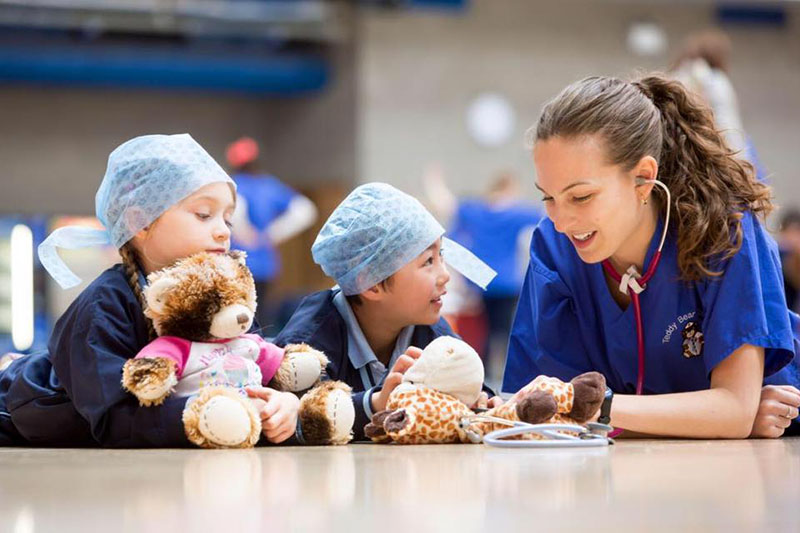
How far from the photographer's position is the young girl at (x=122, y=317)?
209cm

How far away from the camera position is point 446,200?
30.6 ft

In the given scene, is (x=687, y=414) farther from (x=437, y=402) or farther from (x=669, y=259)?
(x=437, y=402)

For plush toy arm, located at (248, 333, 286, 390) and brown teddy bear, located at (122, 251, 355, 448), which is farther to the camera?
plush toy arm, located at (248, 333, 286, 390)

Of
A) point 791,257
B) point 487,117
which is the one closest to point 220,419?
point 791,257

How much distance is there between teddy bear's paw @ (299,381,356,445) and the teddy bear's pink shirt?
0.11m

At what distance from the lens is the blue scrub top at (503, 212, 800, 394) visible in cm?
217

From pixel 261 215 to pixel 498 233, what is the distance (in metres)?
1.66

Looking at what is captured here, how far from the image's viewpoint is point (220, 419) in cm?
203

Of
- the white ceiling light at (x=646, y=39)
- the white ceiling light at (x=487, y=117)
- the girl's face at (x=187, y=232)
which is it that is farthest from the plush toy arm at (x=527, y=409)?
the white ceiling light at (x=646, y=39)

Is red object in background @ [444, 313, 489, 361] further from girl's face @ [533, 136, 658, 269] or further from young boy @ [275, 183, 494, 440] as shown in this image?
girl's face @ [533, 136, 658, 269]

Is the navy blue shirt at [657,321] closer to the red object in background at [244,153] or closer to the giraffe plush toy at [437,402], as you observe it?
the giraffe plush toy at [437,402]

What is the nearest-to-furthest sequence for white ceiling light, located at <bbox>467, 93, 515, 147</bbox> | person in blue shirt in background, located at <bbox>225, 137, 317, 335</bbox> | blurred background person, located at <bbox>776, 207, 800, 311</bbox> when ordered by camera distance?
blurred background person, located at <bbox>776, 207, 800, 311</bbox> < person in blue shirt in background, located at <bbox>225, 137, 317, 335</bbox> < white ceiling light, located at <bbox>467, 93, 515, 147</bbox>

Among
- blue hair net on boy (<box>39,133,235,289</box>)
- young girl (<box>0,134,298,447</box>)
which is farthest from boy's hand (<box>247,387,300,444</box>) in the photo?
blue hair net on boy (<box>39,133,235,289</box>)

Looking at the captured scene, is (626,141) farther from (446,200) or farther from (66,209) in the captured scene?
(66,209)
